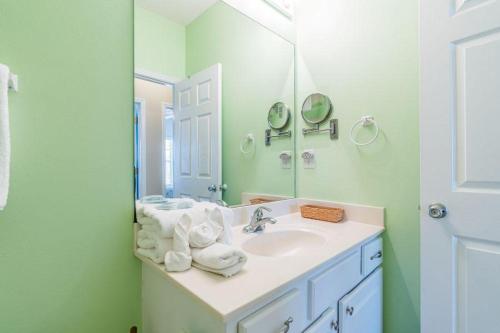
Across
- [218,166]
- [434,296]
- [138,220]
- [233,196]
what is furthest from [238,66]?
[434,296]

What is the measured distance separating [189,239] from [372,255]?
A: 2.95 feet

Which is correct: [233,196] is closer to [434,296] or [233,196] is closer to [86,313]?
[86,313]

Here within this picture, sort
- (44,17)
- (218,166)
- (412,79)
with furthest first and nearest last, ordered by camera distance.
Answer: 1. (218,166)
2. (412,79)
3. (44,17)

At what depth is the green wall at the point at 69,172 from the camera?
71 centimetres

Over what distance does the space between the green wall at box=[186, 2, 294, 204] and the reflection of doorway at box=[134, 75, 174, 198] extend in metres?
0.23

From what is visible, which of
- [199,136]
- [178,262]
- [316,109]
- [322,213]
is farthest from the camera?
[316,109]

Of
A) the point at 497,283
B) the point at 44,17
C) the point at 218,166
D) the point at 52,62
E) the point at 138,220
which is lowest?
the point at 497,283

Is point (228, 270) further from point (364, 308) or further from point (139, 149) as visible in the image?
point (364, 308)

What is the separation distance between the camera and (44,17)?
75 cm

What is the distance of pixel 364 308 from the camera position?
3.54ft

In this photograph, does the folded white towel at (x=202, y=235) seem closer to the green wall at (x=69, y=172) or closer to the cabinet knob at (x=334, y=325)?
the green wall at (x=69, y=172)

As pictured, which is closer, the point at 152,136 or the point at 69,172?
the point at 69,172

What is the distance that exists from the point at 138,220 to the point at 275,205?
82 cm

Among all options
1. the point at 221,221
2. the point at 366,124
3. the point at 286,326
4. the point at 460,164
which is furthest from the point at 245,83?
the point at 286,326
